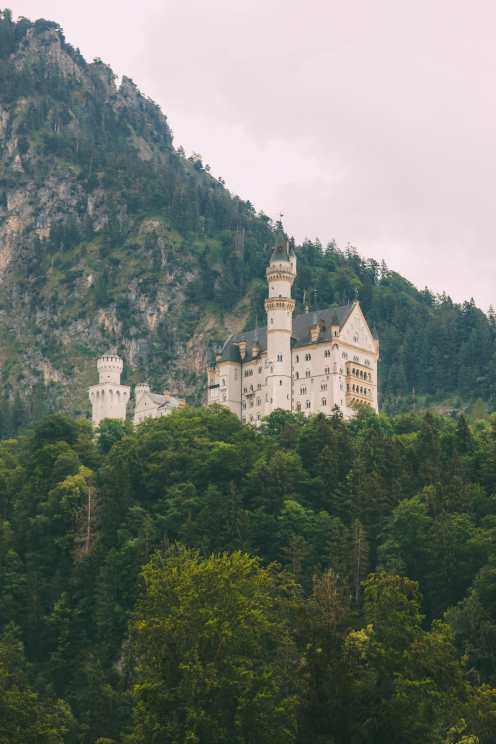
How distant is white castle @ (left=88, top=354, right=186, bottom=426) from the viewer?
154m

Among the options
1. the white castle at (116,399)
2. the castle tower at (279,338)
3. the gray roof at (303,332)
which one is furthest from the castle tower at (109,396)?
the castle tower at (279,338)

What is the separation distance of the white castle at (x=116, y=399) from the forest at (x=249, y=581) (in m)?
11.9

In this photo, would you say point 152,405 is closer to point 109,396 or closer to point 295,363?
point 109,396

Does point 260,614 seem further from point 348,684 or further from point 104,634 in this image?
point 104,634

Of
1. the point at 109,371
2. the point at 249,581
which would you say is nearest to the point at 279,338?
the point at 109,371

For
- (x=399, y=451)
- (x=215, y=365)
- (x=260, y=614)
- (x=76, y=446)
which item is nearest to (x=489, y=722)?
(x=260, y=614)

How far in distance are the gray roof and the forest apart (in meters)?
8.71

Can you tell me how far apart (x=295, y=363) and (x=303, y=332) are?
3.61m

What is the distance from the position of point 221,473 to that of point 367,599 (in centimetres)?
4814

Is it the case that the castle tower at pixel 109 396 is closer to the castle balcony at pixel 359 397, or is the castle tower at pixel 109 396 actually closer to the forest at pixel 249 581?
the forest at pixel 249 581

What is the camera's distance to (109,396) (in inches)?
6206

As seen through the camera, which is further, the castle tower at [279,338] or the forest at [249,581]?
the castle tower at [279,338]

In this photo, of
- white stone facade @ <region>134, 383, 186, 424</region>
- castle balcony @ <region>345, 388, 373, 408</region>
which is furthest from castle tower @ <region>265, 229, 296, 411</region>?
white stone facade @ <region>134, 383, 186, 424</region>

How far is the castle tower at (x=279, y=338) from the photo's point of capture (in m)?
136
